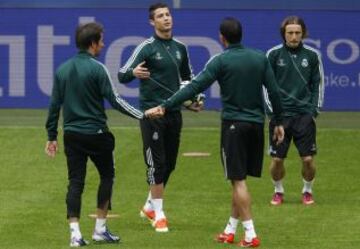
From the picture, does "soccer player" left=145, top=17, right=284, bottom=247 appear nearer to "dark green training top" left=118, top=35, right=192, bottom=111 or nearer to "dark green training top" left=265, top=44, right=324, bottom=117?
"dark green training top" left=118, top=35, right=192, bottom=111

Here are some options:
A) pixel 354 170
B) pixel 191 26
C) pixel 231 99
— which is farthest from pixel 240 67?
pixel 191 26

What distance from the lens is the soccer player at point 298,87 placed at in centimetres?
1547

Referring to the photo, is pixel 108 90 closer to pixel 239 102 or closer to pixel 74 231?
pixel 239 102

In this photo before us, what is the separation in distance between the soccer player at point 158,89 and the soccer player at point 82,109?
113cm

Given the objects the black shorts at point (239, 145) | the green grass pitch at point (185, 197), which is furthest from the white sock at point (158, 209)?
the black shorts at point (239, 145)

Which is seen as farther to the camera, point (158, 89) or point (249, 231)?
point (158, 89)

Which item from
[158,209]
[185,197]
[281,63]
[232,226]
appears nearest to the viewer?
[232,226]

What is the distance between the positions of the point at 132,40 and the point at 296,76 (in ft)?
35.4

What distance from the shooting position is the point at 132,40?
26.0 m

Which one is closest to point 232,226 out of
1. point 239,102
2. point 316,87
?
point 239,102

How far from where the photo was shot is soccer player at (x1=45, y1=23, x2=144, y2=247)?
40.9 feet

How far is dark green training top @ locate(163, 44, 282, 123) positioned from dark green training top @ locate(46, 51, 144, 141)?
1.98 feet

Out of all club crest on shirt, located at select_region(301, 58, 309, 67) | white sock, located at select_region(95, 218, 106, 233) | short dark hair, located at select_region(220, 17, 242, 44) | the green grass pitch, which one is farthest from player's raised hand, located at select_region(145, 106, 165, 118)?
club crest on shirt, located at select_region(301, 58, 309, 67)

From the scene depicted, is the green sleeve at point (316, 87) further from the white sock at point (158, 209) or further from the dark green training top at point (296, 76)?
the white sock at point (158, 209)
